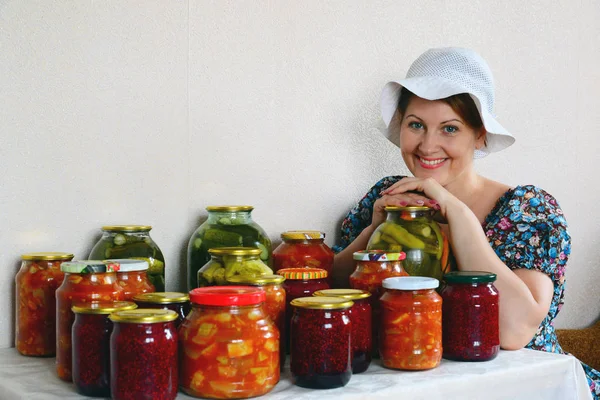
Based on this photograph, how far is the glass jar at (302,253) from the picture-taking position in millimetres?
1387

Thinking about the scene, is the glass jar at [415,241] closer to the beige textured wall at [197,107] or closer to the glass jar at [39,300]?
the beige textured wall at [197,107]

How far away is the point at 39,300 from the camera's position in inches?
47.2

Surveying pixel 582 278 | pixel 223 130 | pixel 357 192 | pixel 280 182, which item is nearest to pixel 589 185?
pixel 582 278

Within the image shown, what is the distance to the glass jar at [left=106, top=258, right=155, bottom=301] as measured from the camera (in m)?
1.07

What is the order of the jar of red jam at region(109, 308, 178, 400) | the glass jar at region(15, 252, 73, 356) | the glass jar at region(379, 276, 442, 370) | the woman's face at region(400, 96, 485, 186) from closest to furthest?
the jar of red jam at region(109, 308, 178, 400) < the glass jar at region(379, 276, 442, 370) < the glass jar at region(15, 252, 73, 356) < the woman's face at region(400, 96, 485, 186)

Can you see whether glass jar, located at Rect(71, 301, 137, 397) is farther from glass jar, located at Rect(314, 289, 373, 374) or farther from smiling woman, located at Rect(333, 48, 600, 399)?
smiling woman, located at Rect(333, 48, 600, 399)

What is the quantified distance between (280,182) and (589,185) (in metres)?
1.37

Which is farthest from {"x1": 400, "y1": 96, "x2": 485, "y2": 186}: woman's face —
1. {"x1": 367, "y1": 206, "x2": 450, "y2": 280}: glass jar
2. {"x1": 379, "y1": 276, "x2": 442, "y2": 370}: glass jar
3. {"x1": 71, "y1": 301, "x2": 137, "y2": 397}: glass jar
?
{"x1": 71, "y1": 301, "x2": 137, "y2": 397}: glass jar

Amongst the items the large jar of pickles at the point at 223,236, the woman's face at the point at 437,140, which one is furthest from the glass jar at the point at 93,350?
the woman's face at the point at 437,140

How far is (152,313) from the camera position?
0.89 m

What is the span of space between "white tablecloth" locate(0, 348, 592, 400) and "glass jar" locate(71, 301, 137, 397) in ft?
0.09

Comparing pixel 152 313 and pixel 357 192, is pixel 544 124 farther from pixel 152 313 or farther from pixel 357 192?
pixel 152 313

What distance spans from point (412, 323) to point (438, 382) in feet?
0.32

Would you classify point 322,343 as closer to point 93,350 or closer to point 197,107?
point 93,350
